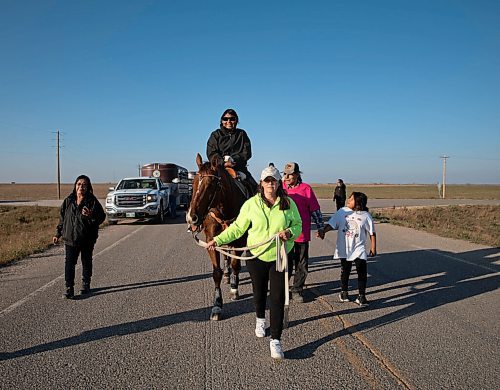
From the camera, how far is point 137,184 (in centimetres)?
2086

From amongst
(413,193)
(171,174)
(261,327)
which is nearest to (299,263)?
(261,327)

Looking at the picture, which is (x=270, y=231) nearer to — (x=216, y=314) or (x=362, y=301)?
(x=216, y=314)

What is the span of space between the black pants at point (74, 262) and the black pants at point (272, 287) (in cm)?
346

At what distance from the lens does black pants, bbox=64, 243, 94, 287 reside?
6.65 m

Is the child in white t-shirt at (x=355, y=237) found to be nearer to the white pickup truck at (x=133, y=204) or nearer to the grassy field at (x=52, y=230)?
the grassy field at (x=52, y=230)

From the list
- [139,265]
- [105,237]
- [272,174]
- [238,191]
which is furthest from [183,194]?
[272,174]

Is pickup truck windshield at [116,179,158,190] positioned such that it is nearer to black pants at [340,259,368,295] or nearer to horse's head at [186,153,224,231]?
black pants at [340,259,368,295]

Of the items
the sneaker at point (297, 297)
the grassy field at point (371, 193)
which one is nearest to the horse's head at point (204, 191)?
the sneaker at point (297, 297)

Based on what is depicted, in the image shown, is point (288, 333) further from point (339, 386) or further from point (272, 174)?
point (272, 174)

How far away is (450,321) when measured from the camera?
556 centimetres

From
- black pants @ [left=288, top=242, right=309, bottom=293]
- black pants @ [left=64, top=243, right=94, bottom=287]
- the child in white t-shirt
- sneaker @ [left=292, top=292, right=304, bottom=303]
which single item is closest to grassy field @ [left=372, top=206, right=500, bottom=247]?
the child in white t-shirt

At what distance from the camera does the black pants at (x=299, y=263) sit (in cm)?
663

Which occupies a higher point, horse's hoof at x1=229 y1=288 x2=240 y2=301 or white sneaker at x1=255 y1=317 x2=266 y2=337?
white sneaker at x1=255 y1=317 x2=266 y2=337

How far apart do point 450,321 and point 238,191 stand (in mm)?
3360
